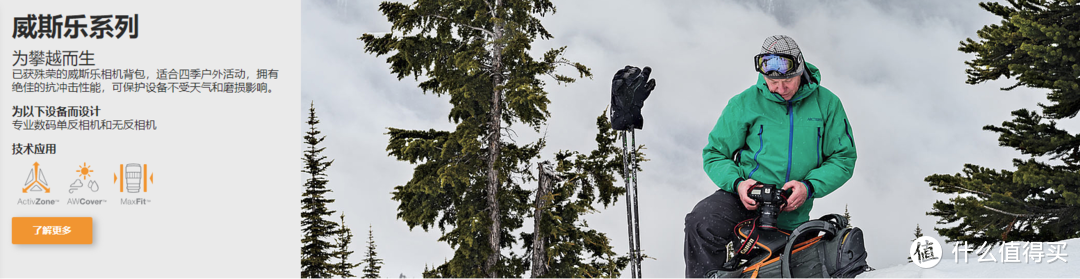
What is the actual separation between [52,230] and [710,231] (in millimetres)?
5537

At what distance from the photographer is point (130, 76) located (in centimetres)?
641

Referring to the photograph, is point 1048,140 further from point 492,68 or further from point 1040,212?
point 492,68

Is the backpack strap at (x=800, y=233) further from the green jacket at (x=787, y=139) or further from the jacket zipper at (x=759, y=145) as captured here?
the jacket zipper at (x=759, y=145)

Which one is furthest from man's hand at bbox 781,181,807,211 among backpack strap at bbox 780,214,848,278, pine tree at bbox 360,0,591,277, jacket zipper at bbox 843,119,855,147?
pine tree at bbox 360,0,591,277

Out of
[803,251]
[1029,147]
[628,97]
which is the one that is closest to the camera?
[803,251]

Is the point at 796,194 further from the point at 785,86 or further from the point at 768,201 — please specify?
the point at 785,86

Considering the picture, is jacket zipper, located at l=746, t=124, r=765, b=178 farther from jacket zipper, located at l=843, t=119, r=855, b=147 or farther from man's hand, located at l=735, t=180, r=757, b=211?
jacket zipper, located at l=843, t=119, r=855, b=147

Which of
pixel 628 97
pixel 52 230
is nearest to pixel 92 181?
pixel 52 230

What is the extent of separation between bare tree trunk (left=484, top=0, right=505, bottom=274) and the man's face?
813 cm

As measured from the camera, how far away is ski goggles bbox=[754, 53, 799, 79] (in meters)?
3.58

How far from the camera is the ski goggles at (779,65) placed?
3.58 meters

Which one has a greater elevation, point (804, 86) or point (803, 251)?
point (804, 86)

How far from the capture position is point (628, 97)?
18.6 feet

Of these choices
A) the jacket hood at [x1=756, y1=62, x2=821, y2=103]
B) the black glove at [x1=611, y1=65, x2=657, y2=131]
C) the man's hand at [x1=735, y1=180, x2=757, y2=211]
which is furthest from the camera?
the black glove at [x1=611, y1=65, x2=657, y2=131]
